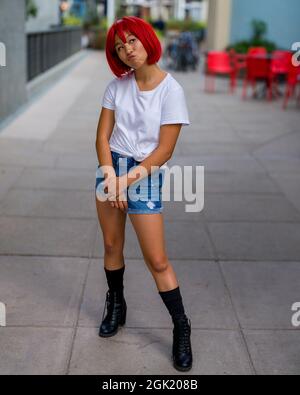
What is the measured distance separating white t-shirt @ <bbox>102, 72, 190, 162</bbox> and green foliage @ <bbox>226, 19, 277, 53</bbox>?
54.1ft

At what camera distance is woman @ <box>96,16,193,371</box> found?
2930 millimetres

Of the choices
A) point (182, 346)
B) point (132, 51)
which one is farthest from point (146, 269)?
point (132, 51)

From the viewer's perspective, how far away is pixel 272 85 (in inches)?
580

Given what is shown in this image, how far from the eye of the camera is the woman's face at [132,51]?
2.90 m

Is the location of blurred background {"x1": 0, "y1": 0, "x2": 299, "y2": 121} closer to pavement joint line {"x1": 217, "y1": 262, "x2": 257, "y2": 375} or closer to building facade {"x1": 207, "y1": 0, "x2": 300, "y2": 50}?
building facade {"x1": 207, "y1": 0, "x2": 300, "y2": 50}

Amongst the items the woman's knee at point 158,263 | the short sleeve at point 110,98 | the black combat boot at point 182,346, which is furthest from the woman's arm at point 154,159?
the black combat boot at point 182,346

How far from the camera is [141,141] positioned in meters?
3.04

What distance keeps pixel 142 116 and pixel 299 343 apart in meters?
1.65

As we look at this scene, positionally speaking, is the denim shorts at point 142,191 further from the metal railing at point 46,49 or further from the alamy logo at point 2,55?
the metal railing at point 46,49

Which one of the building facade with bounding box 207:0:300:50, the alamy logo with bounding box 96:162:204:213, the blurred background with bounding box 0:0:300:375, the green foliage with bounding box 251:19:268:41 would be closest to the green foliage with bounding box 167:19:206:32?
the building facade with bounding box 207:0:300:50

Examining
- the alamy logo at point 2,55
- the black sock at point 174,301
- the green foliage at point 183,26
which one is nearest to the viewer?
the black sock at point 174,301

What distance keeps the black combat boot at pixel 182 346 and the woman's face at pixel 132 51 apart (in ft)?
4.61

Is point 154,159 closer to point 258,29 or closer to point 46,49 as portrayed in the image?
point 46,49

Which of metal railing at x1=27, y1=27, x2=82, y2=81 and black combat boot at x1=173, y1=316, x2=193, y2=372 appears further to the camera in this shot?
metal railing at x1=27, y1=27, x2=82, y2=81
